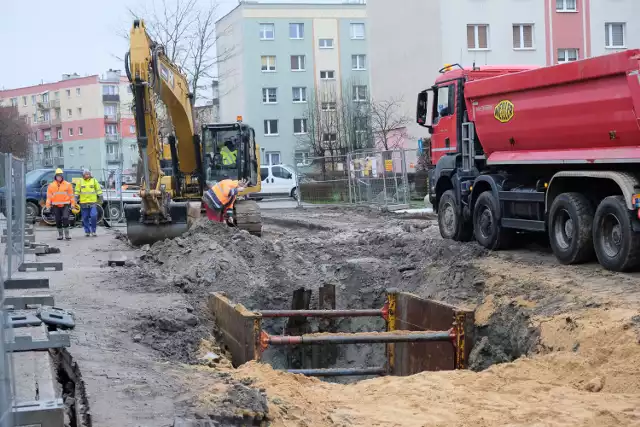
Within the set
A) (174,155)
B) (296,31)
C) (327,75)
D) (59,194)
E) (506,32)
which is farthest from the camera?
(327,75)

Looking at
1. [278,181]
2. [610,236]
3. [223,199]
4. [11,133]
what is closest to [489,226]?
[610,236]

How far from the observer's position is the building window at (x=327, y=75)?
191 feet

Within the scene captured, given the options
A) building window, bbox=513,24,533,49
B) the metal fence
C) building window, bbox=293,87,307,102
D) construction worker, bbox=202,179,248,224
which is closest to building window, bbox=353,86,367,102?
building window, bbox=293,87,307,102

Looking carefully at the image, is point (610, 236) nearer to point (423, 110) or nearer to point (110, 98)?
point (423, 110)

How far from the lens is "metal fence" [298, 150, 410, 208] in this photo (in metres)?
25.5

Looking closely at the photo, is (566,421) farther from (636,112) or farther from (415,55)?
(415,55)

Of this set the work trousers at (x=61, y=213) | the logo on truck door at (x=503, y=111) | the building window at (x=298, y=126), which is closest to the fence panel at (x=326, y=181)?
the work trousers at (x=61, y=213)

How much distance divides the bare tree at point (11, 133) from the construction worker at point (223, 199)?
3399 centimetres

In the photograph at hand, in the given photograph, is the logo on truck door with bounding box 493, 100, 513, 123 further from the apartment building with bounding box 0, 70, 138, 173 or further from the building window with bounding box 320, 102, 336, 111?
the apartment building with bounding box 0, 70, 138, 173

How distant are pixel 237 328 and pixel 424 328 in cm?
250

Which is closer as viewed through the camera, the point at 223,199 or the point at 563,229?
the point at 563,229

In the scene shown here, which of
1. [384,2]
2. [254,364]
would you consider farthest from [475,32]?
[254,364]

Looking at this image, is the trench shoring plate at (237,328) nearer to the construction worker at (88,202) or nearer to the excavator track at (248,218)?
the excavator track at (248,218)

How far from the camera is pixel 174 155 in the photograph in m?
18.8
